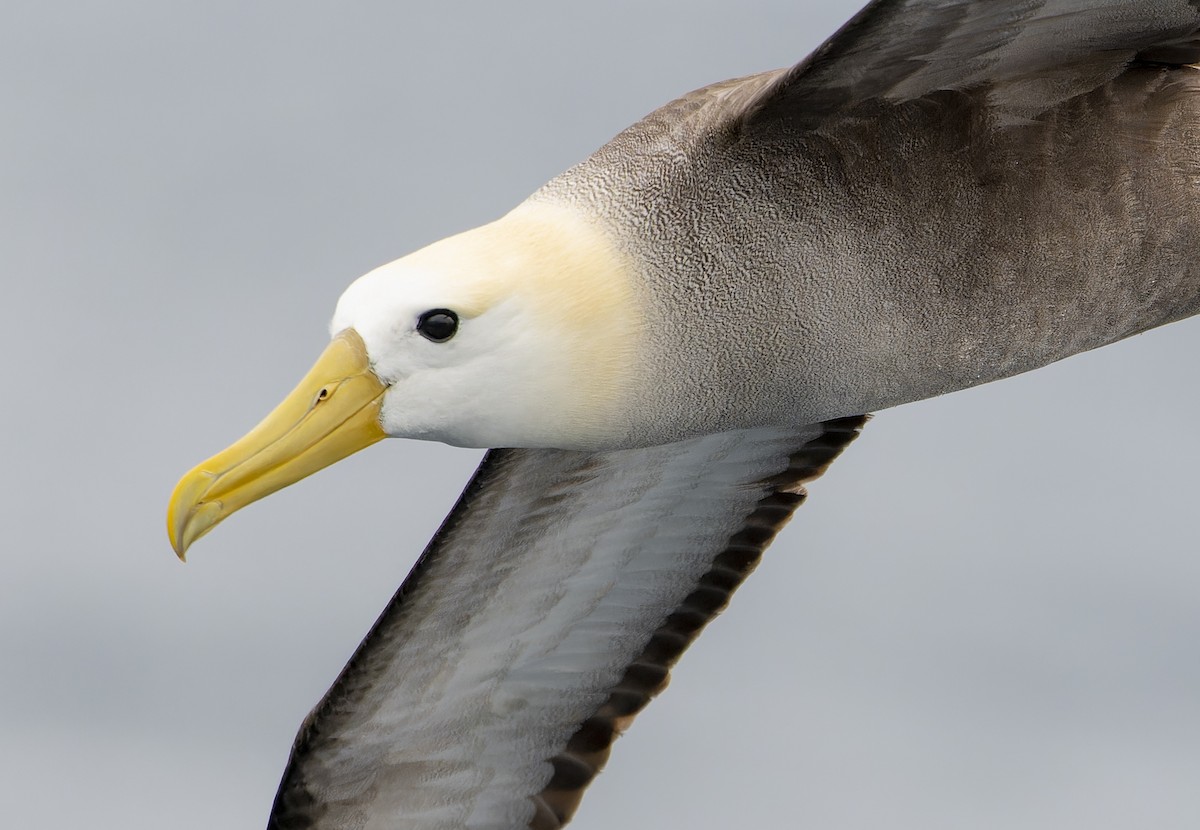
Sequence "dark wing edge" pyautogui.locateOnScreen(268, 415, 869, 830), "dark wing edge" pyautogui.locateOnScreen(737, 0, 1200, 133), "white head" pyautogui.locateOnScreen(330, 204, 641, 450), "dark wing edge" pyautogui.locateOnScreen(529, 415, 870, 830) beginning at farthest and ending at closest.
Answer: "dark wing edge" pyautogui.locateOnScreen(529, 415, 870, 830), "dark wing edge" pyautogui.locateOnScreen(268, 415, 869, 830), "white head" pyautogui.locateOnScreen(330, 204, 641, 450), "dark wing edge" pyautogui.locateOnScreen(737, 0, 1200, 133)

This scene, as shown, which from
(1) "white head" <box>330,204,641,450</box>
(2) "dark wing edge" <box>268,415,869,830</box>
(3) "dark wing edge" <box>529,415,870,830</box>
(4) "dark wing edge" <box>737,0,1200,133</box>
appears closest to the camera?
(4) "dark wing edge" <box>737,0,1200,133</box>

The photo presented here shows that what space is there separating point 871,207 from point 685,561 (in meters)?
2.19

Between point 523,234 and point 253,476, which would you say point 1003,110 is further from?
A: point 253,476

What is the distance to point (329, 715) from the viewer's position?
6.81m

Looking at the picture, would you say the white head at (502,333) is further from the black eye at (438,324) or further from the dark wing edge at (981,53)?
the dark wing edge at (981,53)

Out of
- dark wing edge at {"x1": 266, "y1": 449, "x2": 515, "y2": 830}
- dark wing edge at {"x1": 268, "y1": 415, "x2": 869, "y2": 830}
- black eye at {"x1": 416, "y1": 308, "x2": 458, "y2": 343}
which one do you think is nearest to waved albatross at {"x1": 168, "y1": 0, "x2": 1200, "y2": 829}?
black eye at {"x1": 416, "y1": 308, "x2": 458, "y2": 343}

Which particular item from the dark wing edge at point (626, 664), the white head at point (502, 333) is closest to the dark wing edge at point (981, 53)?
the white head at point (502, 333)

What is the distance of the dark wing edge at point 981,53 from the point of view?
4578mm

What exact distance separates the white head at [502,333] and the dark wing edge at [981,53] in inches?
23.1

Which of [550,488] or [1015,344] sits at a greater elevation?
[1015,344]

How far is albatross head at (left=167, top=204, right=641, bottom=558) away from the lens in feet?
15.4

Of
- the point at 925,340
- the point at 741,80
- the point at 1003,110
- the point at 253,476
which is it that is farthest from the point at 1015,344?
the point at 253,476

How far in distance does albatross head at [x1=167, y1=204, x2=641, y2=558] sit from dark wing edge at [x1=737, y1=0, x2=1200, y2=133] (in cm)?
60

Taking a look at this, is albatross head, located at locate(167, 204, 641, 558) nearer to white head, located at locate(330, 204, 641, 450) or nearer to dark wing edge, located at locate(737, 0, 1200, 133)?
white head, located at locate(330, 204, 641, 450)
